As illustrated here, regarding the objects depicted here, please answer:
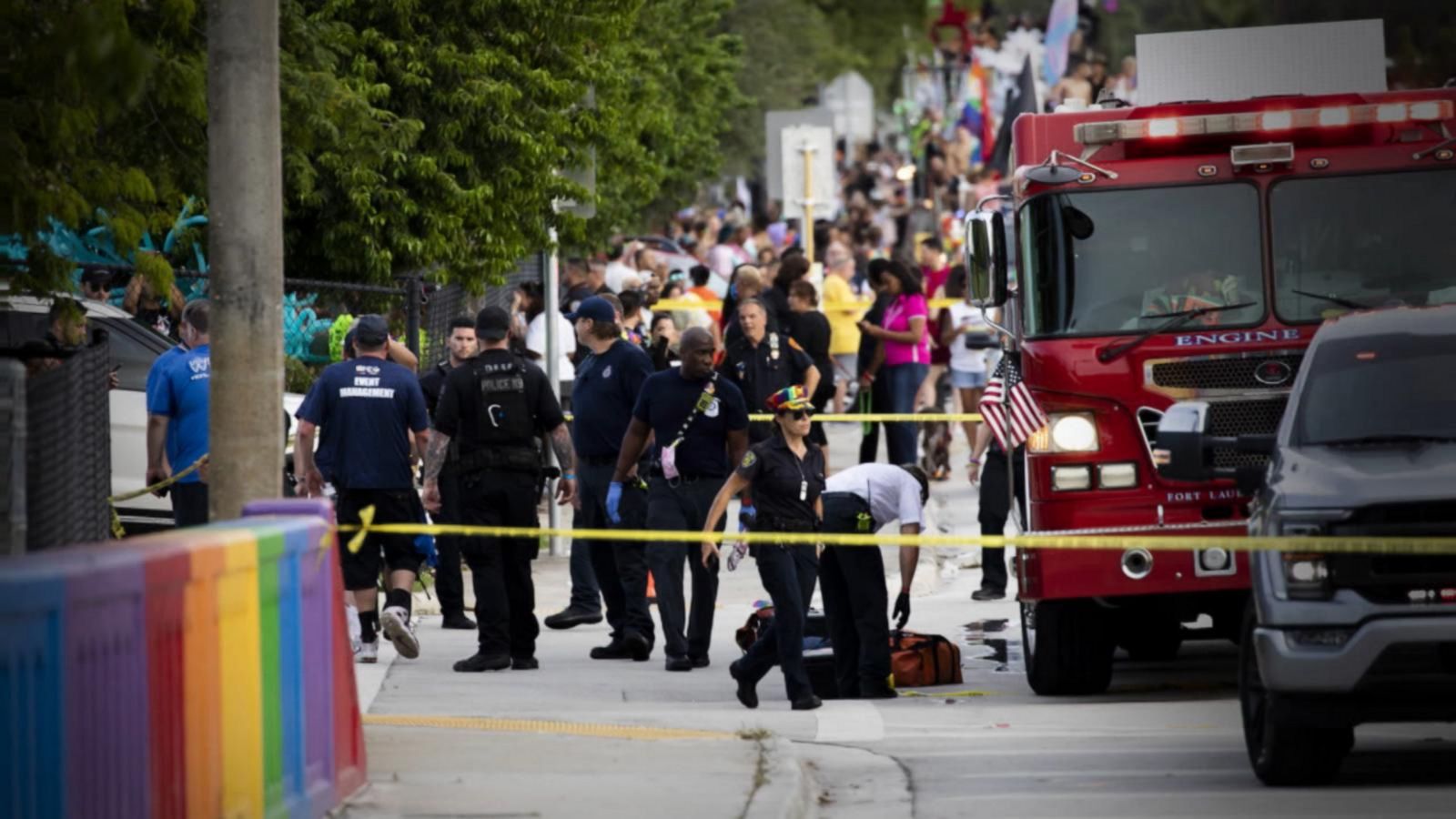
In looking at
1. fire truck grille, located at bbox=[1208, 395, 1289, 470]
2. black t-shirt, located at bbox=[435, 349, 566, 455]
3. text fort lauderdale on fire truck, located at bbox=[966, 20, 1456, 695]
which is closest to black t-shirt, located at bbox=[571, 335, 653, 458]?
black t-shirt, located at bbox=[435, 349, 566, 455]

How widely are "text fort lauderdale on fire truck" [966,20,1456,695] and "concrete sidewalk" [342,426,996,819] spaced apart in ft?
5.08

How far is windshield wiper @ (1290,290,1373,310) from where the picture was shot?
42.0 ft

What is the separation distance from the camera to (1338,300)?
1283cm

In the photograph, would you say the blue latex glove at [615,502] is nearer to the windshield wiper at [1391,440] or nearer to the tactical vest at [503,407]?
the tactical vest at [503,407]

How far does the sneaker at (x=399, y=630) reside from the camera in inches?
566

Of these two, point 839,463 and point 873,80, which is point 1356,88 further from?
point 873,80

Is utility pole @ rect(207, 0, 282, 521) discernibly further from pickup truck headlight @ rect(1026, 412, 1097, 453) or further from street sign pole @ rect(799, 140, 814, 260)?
street sign pole @ rect(799, 140, 814, 260)

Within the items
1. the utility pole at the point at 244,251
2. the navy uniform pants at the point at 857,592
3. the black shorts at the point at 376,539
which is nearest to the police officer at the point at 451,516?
the black shorts at the point at 376,539

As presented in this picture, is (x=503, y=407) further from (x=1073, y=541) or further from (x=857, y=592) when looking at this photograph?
(x=1073, y=541)

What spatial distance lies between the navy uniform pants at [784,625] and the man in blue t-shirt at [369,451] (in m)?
2.17

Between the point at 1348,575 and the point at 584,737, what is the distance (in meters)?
3.29

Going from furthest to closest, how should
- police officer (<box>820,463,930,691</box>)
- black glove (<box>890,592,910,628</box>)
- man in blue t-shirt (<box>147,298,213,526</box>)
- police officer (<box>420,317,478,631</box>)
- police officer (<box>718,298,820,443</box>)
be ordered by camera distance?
police officer (<box>718,298,820,443</box>)
police officer (<box>420,317,478,631</box>)
man in blue t-shirt (<box>147,298,213,526</box>)
black glove (<box>890,592,910,628</box>)
police officer (<box>820,463,930,691</box>)

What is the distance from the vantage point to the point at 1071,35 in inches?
2003

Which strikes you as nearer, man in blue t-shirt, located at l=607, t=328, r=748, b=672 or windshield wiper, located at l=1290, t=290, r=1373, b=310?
windshield wiper, located at l=1290, t=290, r=1373, b=310
